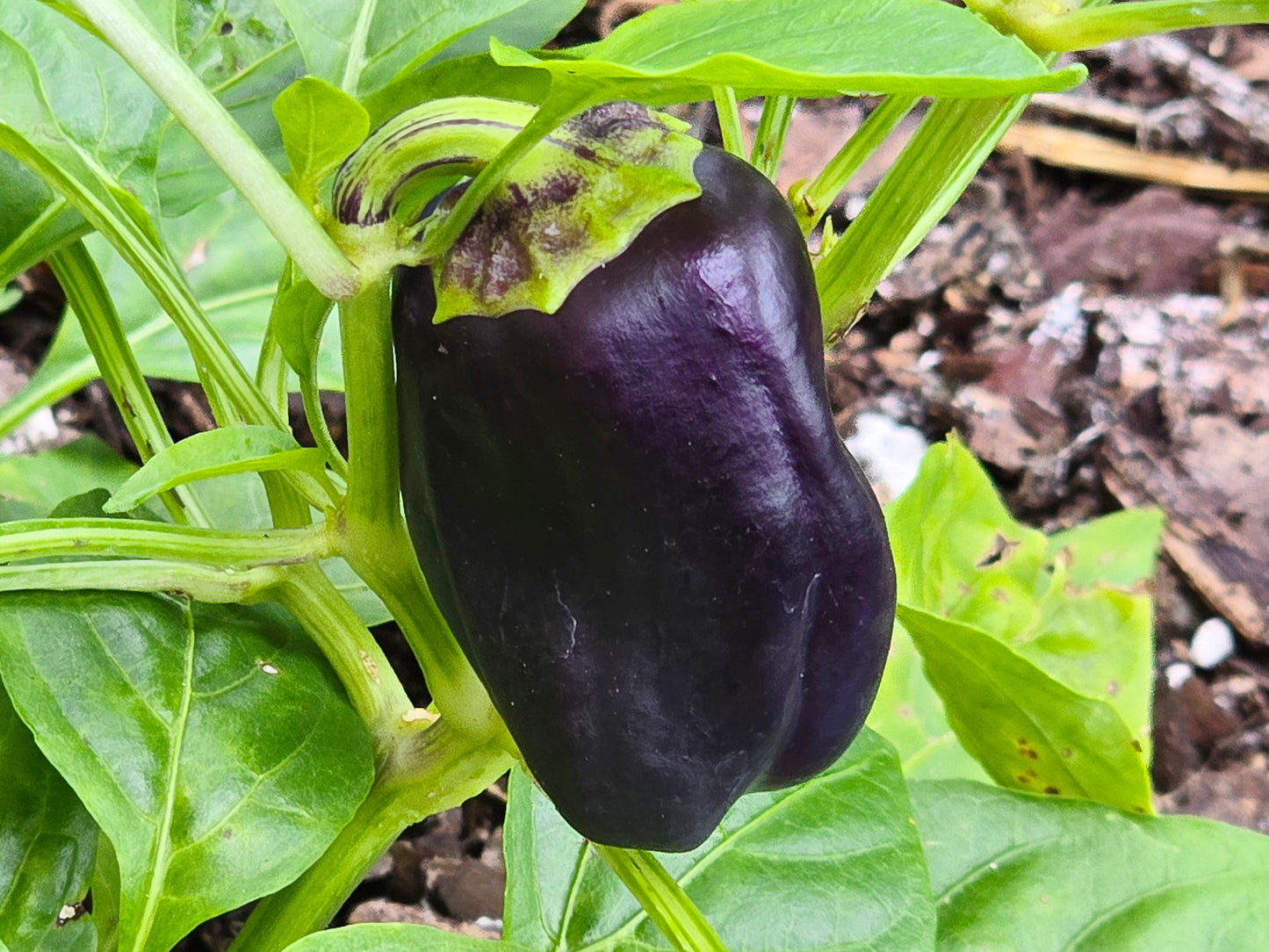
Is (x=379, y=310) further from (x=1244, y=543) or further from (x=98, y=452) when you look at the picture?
(x=1244, y=543)

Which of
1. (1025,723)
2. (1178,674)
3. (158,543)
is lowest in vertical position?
(1178,674)

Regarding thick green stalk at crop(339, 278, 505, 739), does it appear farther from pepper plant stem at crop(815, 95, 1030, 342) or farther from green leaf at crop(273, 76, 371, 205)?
pepper plant stem at crop(815, 95, 1030, 342)

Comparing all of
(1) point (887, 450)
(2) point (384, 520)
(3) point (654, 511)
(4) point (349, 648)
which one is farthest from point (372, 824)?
(1) point (887, 450)

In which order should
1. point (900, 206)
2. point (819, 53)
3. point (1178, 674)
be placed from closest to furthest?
point (819, 53) → point (900, 206) → point (1178, 674)

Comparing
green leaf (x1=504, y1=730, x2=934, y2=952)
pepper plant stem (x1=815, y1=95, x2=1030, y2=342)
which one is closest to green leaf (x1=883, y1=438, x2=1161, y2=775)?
green leaf (x1=504, y1=730, x2=934, y2=952)

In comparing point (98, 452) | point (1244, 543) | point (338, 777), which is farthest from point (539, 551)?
point (1244, 543)

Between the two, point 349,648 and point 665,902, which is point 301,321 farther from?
point 665,902

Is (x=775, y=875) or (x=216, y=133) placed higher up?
(x=216, y=133)
